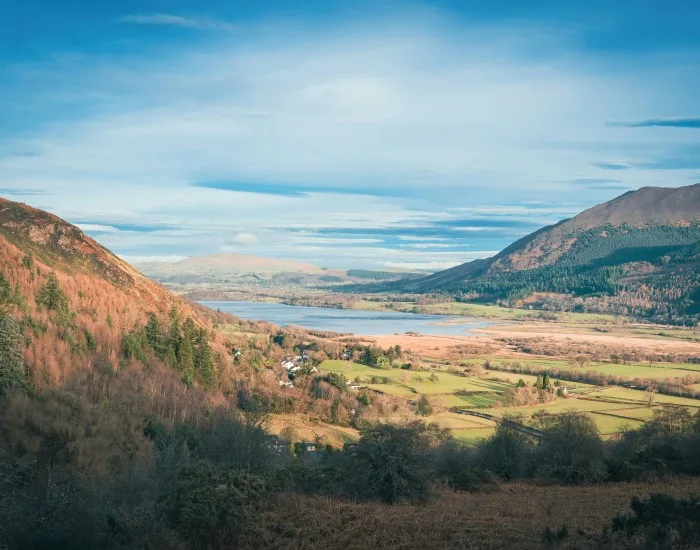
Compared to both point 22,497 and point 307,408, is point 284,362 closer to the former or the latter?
point 307,408

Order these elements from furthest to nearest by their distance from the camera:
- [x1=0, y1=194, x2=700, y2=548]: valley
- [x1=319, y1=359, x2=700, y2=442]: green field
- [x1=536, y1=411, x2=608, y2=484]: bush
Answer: [x1=319, y1=359, x2=700, y2=442]: green field, [x1=536, y1=411, x2=608, y2=484]: bush, [x1=0, y1=194, x2=700, y2=548]: valley

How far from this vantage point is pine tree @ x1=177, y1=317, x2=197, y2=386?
6547cm

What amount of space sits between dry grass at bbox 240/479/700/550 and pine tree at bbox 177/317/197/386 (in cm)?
Result: 4122

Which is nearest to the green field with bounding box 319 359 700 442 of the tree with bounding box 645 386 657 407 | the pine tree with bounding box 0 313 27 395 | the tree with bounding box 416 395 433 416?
the tree with bounding box 645 386 657 407

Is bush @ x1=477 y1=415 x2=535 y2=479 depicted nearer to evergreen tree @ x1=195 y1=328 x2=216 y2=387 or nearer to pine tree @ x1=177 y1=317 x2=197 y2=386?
pine tree @ x1=177 y1=317 x2=197 y2=386

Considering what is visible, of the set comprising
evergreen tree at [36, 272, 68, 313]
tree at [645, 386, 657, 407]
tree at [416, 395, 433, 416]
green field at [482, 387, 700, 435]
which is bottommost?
tree at [416, 395, 433, 416]

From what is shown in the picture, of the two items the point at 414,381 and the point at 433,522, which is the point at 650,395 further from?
the point at 433,522

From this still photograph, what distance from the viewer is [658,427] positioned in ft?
144

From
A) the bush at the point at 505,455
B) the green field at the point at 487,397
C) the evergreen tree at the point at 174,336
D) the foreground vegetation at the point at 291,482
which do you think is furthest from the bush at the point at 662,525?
the evergreen tree at the point at 174,336

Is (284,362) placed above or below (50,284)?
below

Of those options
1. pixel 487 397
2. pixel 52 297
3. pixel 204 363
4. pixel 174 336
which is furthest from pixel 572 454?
pixel 52 297

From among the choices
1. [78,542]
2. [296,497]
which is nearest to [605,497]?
[296,497]

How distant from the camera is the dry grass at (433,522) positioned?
803 inches

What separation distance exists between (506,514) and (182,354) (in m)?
51.4
